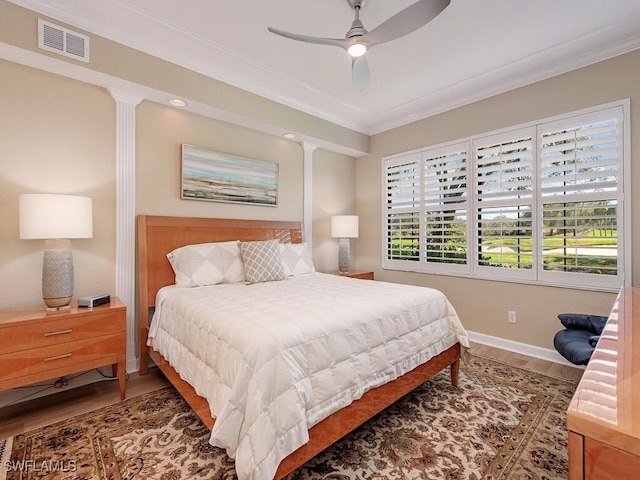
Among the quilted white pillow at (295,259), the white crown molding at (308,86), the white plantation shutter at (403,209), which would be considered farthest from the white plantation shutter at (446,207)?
the quilted white pillow at (295,259)

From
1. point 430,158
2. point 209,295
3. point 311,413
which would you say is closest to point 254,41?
point 209,295

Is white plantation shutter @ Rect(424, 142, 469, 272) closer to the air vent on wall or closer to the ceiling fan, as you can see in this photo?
the ceiling fan

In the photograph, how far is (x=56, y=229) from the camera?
2074 mm

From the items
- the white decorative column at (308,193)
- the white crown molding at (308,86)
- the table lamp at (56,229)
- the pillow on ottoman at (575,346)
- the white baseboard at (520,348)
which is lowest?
the white baseboard at (520,348)

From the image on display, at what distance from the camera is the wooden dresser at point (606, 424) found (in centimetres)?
44

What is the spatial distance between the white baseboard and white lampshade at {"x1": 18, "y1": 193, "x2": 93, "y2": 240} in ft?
12.9

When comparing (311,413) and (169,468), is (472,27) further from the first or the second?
(169,468)

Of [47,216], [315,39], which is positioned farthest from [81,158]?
[315,39]

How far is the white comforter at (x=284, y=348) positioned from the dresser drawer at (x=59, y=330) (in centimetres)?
32

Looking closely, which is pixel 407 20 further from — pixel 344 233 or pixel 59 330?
pixel 59 330

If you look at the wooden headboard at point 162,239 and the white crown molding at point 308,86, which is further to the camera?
the wooden headboard at point 162,239

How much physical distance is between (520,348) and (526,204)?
1478mm

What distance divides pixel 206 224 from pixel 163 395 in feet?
5.16

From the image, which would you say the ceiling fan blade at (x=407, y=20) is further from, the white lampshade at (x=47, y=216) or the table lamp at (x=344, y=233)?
the table lamp at (x=344, y=233)
